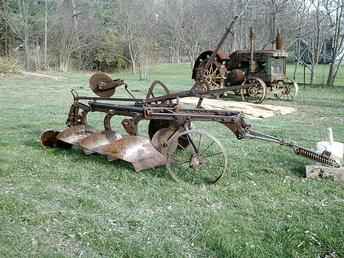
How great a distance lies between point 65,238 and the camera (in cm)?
310

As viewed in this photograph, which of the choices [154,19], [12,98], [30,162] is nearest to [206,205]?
[30,162]

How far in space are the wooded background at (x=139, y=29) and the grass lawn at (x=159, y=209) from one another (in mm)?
15028

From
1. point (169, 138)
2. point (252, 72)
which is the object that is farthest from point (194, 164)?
point (252, 72)

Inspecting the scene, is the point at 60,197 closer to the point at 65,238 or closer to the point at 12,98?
the point at 65,238

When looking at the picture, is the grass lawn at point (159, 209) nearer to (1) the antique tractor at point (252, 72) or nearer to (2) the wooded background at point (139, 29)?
(1) the antique tractor at point (252, 72)

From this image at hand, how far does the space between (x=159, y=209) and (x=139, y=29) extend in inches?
866

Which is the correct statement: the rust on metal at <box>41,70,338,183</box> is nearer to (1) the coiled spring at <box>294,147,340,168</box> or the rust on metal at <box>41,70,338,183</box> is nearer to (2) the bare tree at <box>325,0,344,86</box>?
(1) the coiled spring at <box>294,147,340,168</box>

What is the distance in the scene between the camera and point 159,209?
144 inches

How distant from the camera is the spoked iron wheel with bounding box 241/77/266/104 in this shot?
11.8m

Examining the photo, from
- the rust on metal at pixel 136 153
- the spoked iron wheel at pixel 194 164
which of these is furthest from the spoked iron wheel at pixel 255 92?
the rust on metal at pixel 136 153

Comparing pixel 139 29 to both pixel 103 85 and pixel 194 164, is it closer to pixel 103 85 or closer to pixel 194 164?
pixel 103 85

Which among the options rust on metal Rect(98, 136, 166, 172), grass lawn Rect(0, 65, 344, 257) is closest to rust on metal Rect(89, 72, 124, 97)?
grass lawn Rect(0, 65, 344, 257)

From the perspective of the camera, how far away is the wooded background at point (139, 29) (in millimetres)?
20375

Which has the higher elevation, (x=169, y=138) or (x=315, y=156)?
(x=169, y=138)
